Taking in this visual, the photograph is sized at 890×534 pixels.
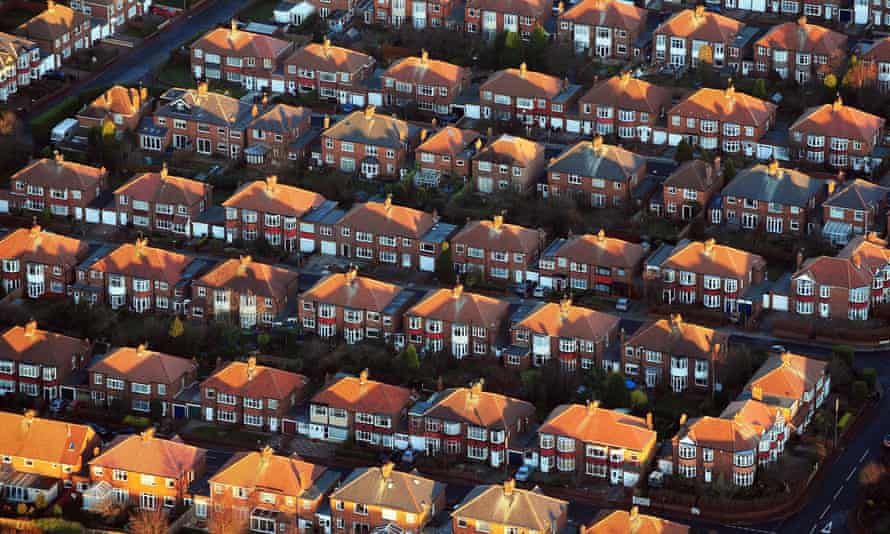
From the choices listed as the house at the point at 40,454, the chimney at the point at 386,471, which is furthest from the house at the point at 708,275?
the house at the point at 40,454

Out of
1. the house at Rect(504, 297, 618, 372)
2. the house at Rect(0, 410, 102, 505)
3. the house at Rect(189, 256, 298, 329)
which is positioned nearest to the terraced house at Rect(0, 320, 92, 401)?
the house at Rect(0, 410, 102, 505)

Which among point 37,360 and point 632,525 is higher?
point 37,360

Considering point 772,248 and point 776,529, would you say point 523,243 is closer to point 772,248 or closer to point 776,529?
A: point 772,248

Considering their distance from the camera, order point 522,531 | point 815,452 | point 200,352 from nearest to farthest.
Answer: point 522,531, point 815,452, point 200,352

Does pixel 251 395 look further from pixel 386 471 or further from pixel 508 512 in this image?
pixel 508 512

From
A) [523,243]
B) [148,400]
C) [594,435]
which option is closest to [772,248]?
[523,243]

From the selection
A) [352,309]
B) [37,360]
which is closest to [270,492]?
[37,360]
